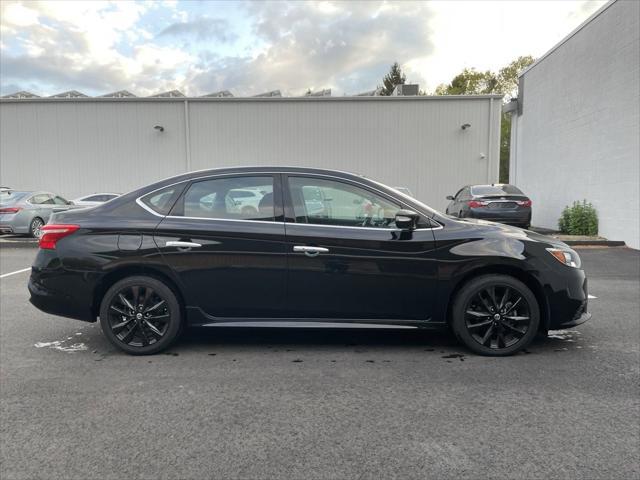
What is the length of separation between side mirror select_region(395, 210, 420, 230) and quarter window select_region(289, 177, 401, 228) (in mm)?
126

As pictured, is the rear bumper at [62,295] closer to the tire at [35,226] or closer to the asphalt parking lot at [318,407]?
the asphalt parking lot at [318,407]

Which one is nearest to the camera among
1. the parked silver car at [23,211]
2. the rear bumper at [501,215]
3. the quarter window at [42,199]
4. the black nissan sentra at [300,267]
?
the black nissan sentra at [300,267]

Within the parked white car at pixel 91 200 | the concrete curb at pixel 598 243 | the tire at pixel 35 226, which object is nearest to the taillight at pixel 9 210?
the tire at pixel 35 226

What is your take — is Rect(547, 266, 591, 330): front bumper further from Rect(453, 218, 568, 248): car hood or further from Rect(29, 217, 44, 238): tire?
Rect(29, 217, 44, 238): tire

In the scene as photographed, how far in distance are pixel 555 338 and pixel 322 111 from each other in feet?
54.7

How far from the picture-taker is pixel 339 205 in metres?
4.40

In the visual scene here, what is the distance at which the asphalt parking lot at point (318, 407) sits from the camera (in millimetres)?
2658

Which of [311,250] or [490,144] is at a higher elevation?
[490,144]

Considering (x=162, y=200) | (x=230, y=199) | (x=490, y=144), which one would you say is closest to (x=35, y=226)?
(x=162, y=200)

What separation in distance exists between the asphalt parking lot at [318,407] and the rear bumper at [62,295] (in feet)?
1.32

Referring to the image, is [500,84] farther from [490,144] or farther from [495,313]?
[495,313]

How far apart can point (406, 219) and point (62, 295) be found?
3107 mm

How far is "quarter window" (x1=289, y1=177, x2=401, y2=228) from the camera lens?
4359 millimetres

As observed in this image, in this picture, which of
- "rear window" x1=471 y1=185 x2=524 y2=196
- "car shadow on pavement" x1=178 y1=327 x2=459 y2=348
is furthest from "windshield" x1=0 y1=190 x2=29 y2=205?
"rear window" x1=471 y1=185 x2=524 y2=196
